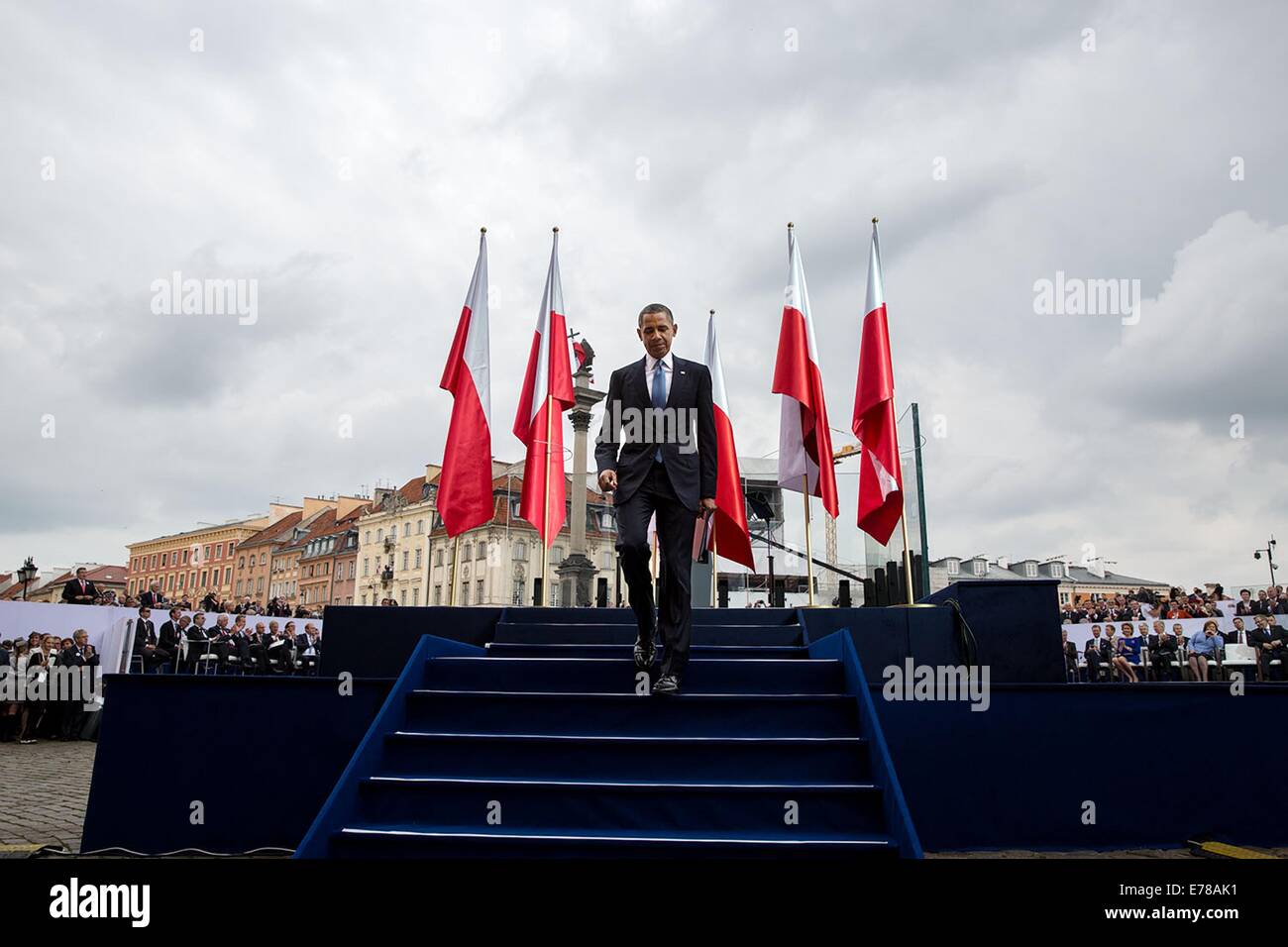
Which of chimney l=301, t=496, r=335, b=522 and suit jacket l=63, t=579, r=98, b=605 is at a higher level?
chimney l=301, t=496, r=335, b=522

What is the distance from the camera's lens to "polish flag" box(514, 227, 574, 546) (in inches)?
391

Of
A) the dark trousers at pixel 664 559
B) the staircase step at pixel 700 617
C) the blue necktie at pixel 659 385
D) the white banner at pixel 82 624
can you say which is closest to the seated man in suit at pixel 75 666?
the white banner at pixel 82 624

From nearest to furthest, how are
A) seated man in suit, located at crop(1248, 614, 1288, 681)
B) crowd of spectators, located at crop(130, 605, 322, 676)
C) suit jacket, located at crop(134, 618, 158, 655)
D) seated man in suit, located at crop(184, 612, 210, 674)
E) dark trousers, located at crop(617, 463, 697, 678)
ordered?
dark trousers, located at crop(617, 463, 697, 678) → seated man in suit, located at crop(1248, 614, 1288, 681) → suit jacket, located at crop(134, 618, 158, 655) → crowd of spectators, located at crop(130, 605, 322, 676) → seated man in suit, located at crop(184, 612, 210, 674)

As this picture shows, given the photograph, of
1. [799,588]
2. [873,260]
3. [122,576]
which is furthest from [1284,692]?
[122,576]

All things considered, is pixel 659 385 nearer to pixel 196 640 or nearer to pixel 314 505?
pixel 196 640

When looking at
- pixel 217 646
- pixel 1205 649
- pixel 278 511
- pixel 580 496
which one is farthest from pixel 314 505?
pixel 1205 649

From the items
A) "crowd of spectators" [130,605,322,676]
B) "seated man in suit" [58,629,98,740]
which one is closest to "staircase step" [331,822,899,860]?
→ "seated man in suit" [58,629,98,740]

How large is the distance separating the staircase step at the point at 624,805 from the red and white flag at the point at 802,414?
538 centimetres

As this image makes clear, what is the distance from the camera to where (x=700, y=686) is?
508 cm

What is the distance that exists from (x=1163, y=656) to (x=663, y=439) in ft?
52.5

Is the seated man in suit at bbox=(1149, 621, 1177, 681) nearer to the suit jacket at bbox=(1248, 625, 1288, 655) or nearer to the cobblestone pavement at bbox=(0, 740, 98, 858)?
the suit jacket at bbox=(1248, 625, 1288, 655)

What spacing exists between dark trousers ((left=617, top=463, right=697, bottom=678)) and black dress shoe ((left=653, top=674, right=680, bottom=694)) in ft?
0.14
